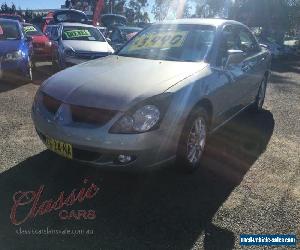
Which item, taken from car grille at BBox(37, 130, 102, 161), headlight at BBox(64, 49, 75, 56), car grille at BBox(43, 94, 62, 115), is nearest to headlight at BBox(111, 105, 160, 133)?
car grille at BBox(37, 130, 102, 161)

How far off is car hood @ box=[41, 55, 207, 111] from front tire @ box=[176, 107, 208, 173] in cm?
45

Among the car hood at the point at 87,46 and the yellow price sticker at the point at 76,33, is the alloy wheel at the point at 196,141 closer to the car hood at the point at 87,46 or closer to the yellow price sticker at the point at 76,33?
the car hood at the point at 87,46

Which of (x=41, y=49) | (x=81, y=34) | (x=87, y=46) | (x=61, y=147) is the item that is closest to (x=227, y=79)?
(x=61, y=147)

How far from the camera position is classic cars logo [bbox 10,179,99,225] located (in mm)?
3438

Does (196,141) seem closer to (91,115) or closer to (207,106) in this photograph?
(207,106)

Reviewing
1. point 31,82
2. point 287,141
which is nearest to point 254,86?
point 287,141

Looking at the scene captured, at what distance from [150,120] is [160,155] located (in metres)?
0.36

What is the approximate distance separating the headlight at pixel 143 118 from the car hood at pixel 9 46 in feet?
20.9

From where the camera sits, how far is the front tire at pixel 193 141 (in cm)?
402

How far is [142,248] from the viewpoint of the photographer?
3.04 meters

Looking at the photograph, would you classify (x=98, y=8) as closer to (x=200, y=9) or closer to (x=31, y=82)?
(x=31, y=82)

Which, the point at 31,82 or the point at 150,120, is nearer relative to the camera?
the point at 150,120

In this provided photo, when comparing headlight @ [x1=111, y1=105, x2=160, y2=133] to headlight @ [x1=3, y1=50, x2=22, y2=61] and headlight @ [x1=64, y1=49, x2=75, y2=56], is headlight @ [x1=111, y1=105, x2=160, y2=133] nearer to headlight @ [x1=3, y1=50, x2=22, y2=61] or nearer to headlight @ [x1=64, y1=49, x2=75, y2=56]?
headlight @ [x1=3, y1=50, x2=22, y2=61]

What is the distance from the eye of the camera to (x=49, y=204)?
3607 mm
